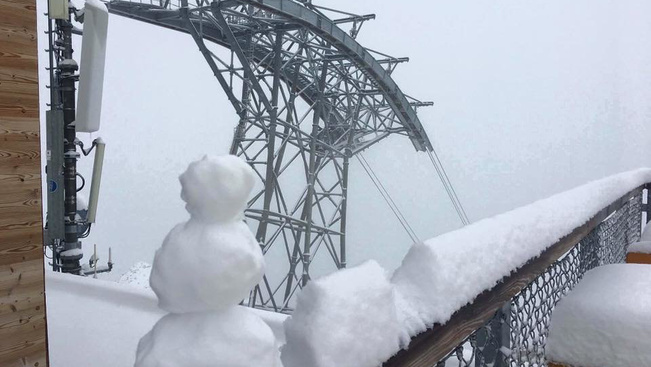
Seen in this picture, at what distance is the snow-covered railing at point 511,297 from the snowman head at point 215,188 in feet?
Result: 1.13

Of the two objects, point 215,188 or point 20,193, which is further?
point 20,193

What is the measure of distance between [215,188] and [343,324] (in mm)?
276

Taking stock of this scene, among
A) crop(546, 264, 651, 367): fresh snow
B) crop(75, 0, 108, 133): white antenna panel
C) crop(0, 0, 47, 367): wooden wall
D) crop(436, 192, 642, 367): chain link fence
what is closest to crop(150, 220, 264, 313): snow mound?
crop(436, 192, 642, 367): chain link fence

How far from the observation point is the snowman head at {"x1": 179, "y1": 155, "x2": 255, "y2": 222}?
81 centimetres

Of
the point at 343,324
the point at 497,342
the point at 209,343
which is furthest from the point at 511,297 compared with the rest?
the point at 209,343

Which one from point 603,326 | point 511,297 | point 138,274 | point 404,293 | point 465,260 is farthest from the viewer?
point 138,274

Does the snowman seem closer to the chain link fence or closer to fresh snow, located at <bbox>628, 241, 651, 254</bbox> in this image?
the chain link fence

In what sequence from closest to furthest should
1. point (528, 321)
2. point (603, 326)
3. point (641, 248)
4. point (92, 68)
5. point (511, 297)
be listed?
point (511, 297)
point (528, 321)
point (603, 326)
point (641, 248)
point (92, 68)

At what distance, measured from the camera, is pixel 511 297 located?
1.38 meters

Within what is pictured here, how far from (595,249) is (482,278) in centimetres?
201

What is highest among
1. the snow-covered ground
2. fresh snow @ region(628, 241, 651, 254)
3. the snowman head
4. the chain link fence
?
the snowman head

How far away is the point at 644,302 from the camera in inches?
73.2

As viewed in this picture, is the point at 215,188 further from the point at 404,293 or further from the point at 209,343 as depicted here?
the point at 404,293

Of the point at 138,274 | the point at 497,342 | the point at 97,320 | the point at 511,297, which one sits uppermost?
the point at 511,297
